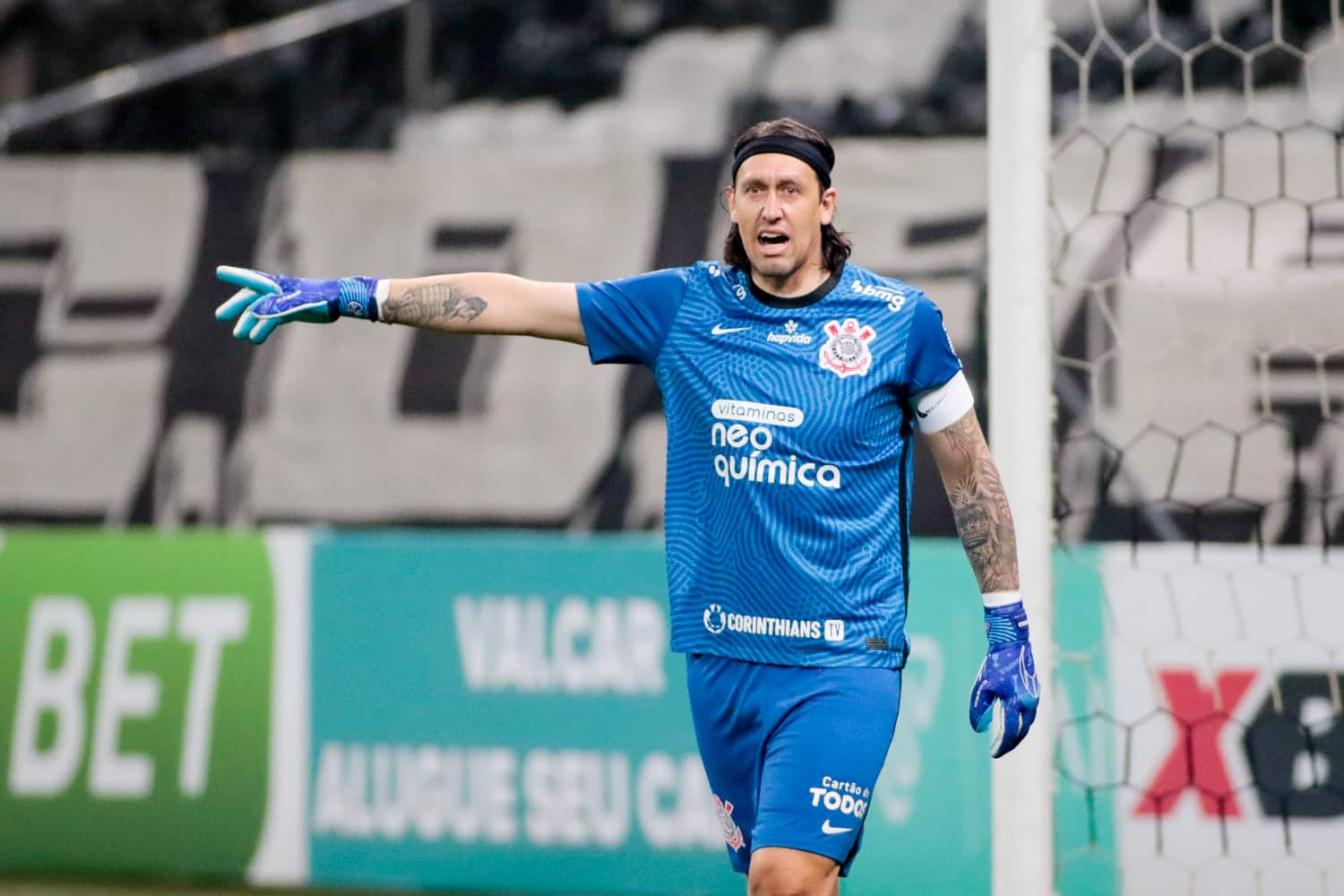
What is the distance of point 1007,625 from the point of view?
11.7 ft

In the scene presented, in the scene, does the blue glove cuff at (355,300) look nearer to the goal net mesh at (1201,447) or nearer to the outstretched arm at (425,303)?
the outstretched arm at (425,303)

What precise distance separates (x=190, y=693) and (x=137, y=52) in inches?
158

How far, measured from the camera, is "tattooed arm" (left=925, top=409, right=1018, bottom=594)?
358 centimetres

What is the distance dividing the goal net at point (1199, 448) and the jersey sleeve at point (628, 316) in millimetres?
1099

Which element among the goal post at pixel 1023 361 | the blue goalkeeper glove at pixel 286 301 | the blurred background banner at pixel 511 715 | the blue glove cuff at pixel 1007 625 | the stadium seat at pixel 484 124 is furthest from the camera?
the stadium seat at pixel 484 124

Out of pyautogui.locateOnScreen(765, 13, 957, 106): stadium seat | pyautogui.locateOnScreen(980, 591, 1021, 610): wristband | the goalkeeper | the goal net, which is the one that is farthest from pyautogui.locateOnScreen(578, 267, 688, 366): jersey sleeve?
pyautogui.locateOnScreen(765, 13, 957, 106): stadium seat

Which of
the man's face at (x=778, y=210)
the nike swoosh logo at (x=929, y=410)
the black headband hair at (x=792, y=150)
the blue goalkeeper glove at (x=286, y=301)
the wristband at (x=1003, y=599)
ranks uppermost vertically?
the black headband hair at (x=792, y=150)

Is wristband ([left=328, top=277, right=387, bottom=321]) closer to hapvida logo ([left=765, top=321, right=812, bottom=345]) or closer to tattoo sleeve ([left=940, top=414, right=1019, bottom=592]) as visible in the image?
hapvida logo ([left=765, top=321, right=812, bottom=345])

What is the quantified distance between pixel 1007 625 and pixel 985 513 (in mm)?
226

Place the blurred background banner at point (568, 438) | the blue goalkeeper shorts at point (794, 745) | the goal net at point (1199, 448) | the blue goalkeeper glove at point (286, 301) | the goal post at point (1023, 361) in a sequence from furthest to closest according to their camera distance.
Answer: the blurred background banner at point (568, 438)
the goal net at point (1199, 448)
the goal post at point (1023, 361)
the blue goalkeeper glove at point (286, 301)
the blue goalkeeper shorts at point (794, 745)

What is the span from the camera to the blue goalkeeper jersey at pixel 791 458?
3.42 meters

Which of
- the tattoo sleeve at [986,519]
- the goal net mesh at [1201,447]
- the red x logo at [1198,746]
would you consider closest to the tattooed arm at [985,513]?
the tattoo sleeve at [986,519]

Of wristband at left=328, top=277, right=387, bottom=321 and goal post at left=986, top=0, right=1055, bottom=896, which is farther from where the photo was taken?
goal post at left=986, top=0, right=1055, bottom=896

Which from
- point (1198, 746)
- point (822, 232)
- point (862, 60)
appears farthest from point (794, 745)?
point (862, 60)
